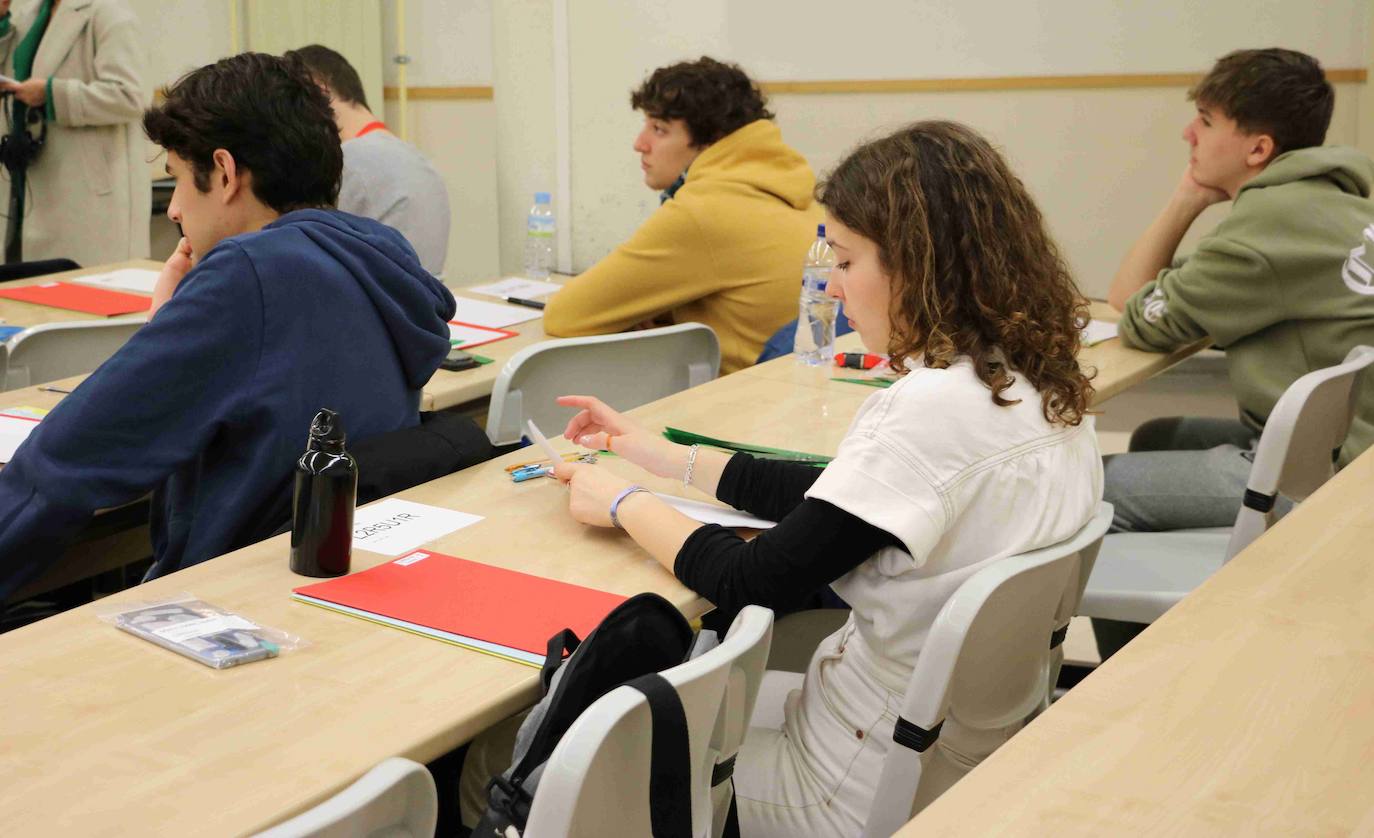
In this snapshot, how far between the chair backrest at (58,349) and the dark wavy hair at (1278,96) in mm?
2349

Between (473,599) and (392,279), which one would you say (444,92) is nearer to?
(392,279)

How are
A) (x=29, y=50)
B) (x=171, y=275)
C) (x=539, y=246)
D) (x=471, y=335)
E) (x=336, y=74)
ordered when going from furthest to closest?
(x=29, y=50) < (x=539, y=246) < (x=336, y=74) < (x=471, y=335) < (x=171, y=275)

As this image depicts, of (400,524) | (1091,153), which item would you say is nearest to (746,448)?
(400,524)

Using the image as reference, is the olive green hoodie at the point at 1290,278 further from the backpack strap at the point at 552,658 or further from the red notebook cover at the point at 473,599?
the backpack strap at the point at 552,658

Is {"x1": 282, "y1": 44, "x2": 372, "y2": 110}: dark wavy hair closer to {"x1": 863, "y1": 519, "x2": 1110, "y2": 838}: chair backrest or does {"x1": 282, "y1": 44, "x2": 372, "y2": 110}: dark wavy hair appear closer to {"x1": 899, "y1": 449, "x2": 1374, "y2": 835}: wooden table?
{"x1": 863, "y1": 519, "x2": 1110, "y2": 838}: chair backrest

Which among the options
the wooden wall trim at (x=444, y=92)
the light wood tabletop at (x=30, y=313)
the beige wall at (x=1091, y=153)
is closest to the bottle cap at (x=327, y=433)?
the light wood tabletop at (x=30, y=313)

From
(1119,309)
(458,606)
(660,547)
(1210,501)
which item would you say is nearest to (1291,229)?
(1210,501)

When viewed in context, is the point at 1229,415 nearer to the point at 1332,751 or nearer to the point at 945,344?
the point at 945,344

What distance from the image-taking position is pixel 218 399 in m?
1.75

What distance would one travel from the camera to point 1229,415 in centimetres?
458

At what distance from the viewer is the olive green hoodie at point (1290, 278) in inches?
102

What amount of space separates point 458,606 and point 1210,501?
1.69 metres

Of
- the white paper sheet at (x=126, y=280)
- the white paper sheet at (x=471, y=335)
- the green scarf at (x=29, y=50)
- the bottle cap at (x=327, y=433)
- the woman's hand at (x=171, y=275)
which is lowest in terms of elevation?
the white paper sheet at (x=471, y=335)

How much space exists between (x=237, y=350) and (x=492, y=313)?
1569mm
